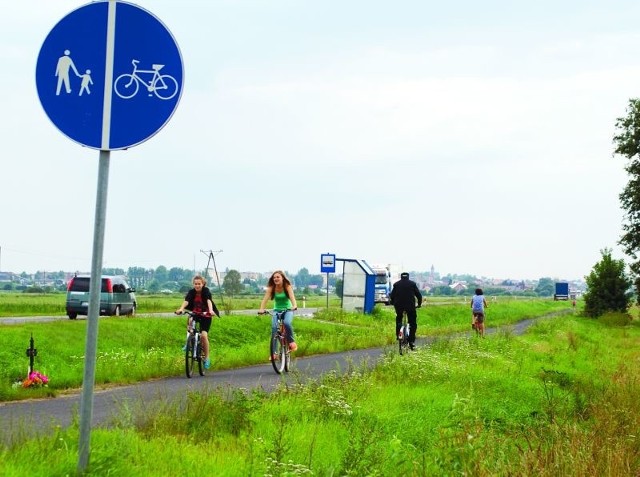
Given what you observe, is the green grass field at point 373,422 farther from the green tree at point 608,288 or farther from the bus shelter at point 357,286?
the green tree at point 608,288

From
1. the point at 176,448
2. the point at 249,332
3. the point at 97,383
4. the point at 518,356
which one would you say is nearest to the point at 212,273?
the point at 249,332

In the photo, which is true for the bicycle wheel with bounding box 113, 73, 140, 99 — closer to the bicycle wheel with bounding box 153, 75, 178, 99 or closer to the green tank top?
the bicycle wheel with bounding box 153, 75, 178, 99

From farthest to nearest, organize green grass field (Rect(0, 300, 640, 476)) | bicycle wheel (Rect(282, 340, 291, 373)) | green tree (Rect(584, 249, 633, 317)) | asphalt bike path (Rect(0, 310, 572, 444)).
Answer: green tree (Rect(584, 249, 633, 317))
bicycle wheel (Rect(282, 340, 291, 373))
asphalt bike path (Rect(0, 310, 572, 444))
green grass field (Rect(0, 300, 640, 476))

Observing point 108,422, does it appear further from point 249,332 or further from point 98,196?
point 249,332

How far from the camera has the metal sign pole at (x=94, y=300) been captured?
5023mm

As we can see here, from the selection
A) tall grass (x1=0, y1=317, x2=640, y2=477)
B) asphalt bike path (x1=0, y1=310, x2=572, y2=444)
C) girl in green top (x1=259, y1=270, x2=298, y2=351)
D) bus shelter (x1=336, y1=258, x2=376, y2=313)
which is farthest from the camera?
bus shelter (x1=336, y1=258, x2=376, y2=313)

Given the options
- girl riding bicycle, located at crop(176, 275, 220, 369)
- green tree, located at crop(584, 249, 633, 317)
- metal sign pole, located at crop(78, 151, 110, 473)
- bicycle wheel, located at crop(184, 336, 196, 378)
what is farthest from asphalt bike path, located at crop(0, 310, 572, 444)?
green tree, located at crop(584, 249, 633, 317)

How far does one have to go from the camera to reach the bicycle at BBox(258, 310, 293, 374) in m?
14.9

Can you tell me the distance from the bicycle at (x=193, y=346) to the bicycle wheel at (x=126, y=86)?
10046mm

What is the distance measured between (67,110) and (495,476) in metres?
4.07

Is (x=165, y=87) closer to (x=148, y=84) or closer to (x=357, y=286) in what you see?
(x=148, y=84)

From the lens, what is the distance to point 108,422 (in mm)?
7941

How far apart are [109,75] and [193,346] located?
10420 millimetres

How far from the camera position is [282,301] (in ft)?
48.3
